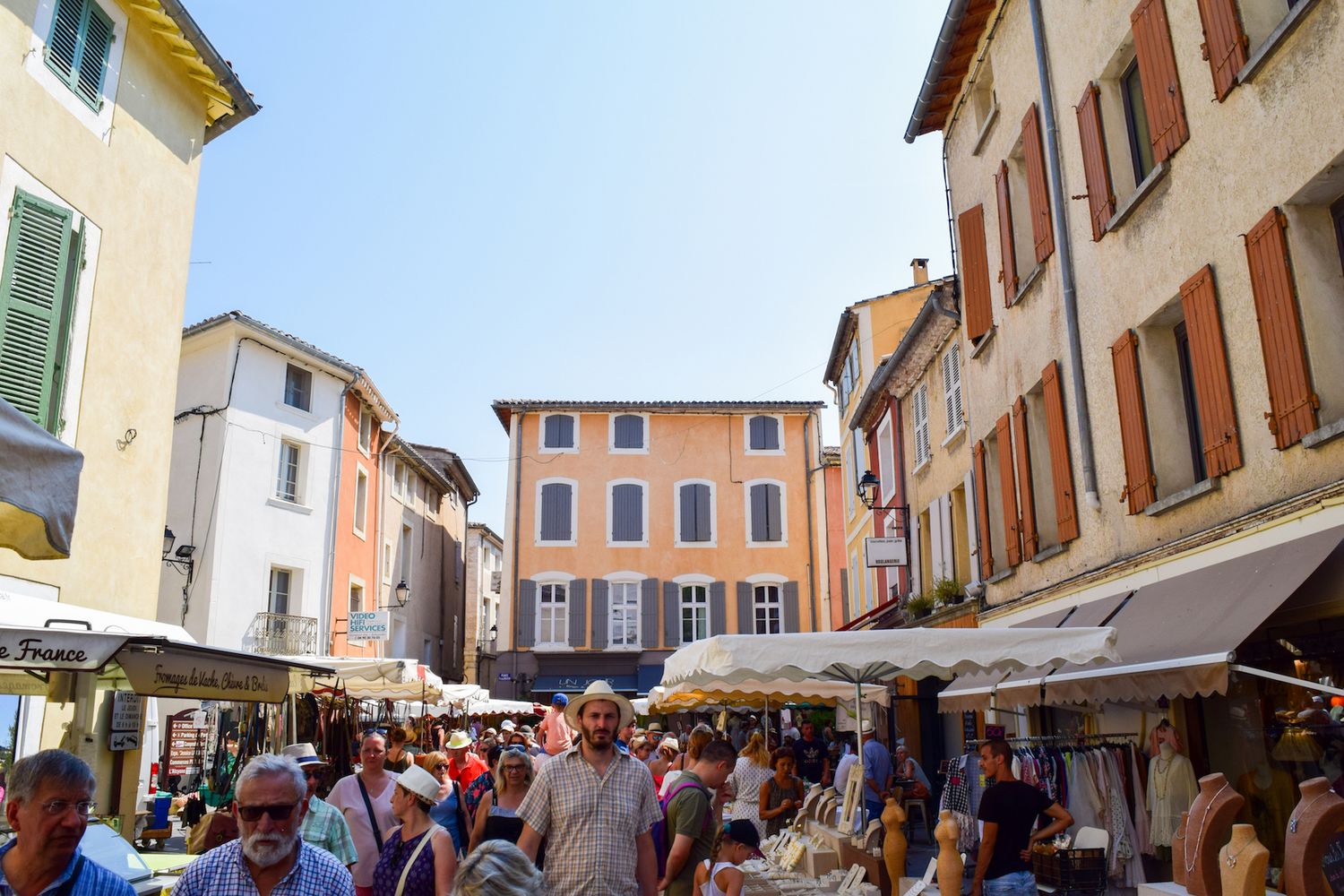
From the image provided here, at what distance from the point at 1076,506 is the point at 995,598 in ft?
11.4

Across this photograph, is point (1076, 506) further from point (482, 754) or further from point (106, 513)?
point (106, 513)

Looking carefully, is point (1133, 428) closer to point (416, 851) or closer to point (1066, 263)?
point (1066, 263)

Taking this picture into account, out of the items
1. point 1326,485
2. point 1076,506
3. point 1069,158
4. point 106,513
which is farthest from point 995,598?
point 106,513

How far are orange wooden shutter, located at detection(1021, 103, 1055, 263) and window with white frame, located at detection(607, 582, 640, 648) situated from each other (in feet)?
80.8

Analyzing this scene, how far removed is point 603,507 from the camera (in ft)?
119

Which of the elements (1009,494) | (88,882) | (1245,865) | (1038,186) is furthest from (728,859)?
(1038,186)

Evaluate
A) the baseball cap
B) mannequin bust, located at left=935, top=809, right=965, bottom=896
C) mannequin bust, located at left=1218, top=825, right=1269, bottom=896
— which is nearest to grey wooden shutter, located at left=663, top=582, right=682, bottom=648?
mannequin bust, located at left=935, top=809, right=965, bottom=896

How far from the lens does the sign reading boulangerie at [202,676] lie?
6371 millimetres

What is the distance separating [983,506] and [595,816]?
1102cm

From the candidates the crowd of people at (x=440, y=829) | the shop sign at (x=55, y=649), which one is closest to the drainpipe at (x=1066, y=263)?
the crowd of people at (x=440, y=829)

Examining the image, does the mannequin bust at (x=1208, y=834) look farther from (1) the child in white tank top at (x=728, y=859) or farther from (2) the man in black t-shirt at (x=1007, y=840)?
(1) the child in white tank top at (x=728, y=859)

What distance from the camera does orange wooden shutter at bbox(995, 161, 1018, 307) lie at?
519 inches

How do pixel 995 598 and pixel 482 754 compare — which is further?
pixel 995 598

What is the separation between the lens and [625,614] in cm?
3538
